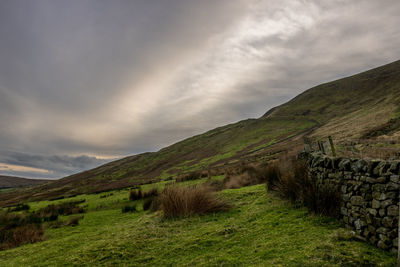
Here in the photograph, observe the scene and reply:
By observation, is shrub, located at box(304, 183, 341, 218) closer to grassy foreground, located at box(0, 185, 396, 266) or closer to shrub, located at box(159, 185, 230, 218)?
grassy foreground, located at box(0, 185, 396, 266)

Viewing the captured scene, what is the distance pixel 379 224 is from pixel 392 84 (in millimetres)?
127580

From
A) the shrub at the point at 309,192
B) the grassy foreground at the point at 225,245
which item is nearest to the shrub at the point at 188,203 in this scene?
the grassy foreground at the point at 225,245

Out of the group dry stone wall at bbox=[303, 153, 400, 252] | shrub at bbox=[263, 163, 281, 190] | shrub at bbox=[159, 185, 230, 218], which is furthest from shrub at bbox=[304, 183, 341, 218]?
shrub at bbox=[263, 163, 281, 190]

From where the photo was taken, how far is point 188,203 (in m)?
8.55

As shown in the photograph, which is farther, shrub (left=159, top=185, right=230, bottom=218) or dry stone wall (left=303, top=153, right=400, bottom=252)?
shrub (left=159, top=185, right=230, bottom=218)

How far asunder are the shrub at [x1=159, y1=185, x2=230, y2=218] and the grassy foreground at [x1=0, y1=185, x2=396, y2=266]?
14.4 inches

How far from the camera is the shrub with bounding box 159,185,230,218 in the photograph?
8438mm

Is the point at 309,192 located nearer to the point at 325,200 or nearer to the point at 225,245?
the point at 325,200

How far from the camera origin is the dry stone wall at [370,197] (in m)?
4.02

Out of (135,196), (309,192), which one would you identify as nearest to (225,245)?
(309,192)

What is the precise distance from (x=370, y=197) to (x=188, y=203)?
587 cm

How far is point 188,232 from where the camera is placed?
6.82 metres

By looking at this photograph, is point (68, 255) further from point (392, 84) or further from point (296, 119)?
point (392, 84)

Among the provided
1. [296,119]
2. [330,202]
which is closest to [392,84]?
[296,119]
